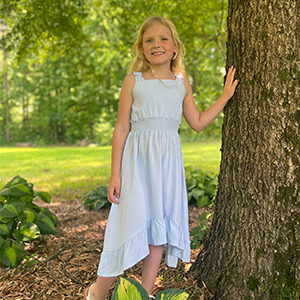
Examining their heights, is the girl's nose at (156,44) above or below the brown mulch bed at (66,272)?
above

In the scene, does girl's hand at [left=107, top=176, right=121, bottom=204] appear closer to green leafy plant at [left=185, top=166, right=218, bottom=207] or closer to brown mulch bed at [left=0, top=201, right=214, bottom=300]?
brown mulch bed at [left=0, top=201, right=214, bottom=300]

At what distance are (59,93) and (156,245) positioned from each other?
21254 millimetres

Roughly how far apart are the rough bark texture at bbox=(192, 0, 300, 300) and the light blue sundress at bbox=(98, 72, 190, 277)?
314 millimetres

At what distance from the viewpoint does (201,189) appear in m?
3.83

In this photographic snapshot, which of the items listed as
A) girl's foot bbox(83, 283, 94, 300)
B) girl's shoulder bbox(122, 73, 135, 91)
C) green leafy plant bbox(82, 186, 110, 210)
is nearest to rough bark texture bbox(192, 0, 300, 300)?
girl's shoulder bbox(122, 73, 135, 91)

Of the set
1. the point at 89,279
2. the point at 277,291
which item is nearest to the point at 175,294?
the point at 277,291

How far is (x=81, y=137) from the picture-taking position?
19.8 meters

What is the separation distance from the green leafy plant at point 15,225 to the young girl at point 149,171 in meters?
0.76

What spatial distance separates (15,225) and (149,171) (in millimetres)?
1375

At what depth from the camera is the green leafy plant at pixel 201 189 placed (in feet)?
12.2

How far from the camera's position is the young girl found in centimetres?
183

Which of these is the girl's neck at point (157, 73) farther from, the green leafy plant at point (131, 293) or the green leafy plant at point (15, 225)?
the green leafy plant at point (15, 225)

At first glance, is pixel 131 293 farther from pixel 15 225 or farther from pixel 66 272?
pixel 15 225

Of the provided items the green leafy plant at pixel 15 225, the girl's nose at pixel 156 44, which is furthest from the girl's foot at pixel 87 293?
the girl's nose at pixel 156 44
